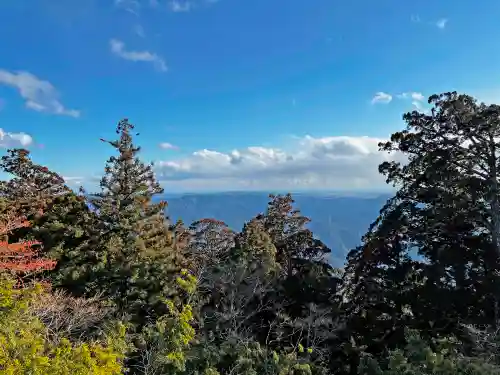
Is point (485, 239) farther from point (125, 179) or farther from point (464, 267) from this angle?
point (125, 179)

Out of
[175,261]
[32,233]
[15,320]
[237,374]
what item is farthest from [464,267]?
[32,233]

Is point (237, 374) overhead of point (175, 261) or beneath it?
beneath

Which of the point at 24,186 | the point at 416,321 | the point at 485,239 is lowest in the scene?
the point at 416,321

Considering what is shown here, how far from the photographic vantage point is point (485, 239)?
16.6 meters

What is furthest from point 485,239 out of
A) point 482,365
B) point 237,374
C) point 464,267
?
point 237,374

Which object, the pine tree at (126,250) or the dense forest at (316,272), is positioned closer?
the dense forest at (316,272)

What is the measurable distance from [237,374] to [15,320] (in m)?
7.65

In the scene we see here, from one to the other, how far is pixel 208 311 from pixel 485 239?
1272 centimetres

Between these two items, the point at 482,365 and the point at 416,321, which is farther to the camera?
the point at 416,321

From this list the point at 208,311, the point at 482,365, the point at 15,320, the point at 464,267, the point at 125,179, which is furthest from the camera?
the point at 125,179

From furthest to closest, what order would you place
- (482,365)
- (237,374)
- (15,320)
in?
(237,374)
(482,365)
(15,320)

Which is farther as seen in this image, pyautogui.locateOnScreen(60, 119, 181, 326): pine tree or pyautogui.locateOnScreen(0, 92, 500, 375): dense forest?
pyautogui.locateOnScreen(60, 119, 181, 326): pine tree

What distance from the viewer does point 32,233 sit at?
20.8 metres

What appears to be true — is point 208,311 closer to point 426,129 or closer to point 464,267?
point 464,267
